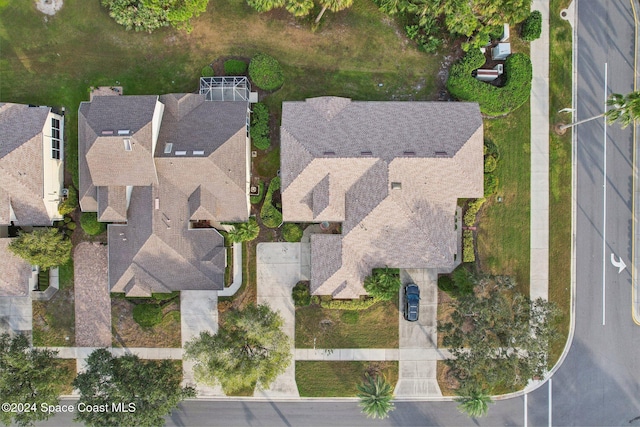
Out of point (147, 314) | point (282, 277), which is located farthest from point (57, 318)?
point (282, 277)

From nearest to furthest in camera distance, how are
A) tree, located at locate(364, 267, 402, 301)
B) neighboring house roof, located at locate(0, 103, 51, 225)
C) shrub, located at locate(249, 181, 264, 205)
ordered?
neighboring house roof, located at locate(0, 103, 51, 225) < tree, located at locate(364, 267, 402, 301) < shrub, located at locate(249, 181, 264, 205)

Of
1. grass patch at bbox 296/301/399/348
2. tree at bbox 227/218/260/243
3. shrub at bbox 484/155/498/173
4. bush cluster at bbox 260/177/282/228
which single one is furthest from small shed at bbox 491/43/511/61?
tree at bbox 227/218/260/243

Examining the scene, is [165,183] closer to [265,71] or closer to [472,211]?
[265,71]

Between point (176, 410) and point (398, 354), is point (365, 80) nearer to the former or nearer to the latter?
point (398, 354)

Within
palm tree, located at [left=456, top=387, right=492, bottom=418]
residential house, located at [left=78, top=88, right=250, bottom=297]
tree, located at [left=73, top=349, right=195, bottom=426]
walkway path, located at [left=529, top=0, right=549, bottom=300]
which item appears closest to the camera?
tree, located at [left=73, top=349, right=195, bottom=426]

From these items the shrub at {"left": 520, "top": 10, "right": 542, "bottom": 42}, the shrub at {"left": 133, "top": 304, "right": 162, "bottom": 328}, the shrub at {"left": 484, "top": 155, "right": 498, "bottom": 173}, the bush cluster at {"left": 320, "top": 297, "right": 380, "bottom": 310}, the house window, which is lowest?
the shrub at {"left": 133, "top": 304, "right": 162, "bottom": 328}

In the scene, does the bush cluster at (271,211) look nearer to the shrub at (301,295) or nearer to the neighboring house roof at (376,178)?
the neighboring house roof at (376,178)

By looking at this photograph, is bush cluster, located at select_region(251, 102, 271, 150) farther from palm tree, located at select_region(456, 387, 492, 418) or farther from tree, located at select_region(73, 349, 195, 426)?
palm tree, located at select_region(456, 387, 492, 418)

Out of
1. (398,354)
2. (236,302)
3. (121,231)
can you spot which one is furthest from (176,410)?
(398,354)
